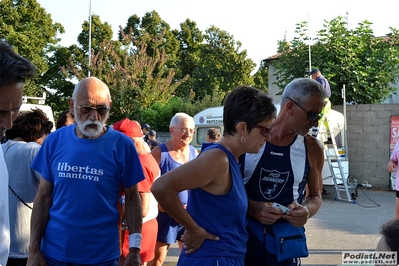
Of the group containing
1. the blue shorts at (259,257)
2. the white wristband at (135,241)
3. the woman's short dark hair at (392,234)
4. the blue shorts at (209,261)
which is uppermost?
the woman's short dark hair at (392,234)

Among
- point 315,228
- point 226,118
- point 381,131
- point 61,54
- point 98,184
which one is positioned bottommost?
point 315,228

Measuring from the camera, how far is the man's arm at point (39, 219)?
2.98 meters

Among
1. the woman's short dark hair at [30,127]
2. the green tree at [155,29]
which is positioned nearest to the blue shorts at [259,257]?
the woman's short dark hair at [30,127]

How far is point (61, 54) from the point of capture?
36.7 m

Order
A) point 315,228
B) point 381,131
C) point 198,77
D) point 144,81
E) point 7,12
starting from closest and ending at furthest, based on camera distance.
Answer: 1. point 315,228
2. point 381,131
3. point 144,81
4. point 7,12
5. point 198,77

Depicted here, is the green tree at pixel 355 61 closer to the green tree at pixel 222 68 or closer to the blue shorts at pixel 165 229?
the blue shorts at pixel 165 229

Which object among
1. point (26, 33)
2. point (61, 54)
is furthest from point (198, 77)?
point (26, 33)

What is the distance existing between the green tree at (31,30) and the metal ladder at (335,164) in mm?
23256

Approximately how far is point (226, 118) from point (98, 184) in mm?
915

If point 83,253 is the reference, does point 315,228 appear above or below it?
below

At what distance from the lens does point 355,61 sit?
17.0m

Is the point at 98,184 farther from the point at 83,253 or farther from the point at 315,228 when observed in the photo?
the point at 315,228

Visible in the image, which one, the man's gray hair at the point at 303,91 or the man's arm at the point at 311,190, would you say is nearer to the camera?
the man's arm at the point at 311,190

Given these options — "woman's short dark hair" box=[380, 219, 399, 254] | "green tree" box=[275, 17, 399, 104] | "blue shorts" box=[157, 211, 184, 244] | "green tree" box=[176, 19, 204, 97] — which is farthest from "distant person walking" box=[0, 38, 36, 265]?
"green tree" box=[176, 19, 204, 97]
